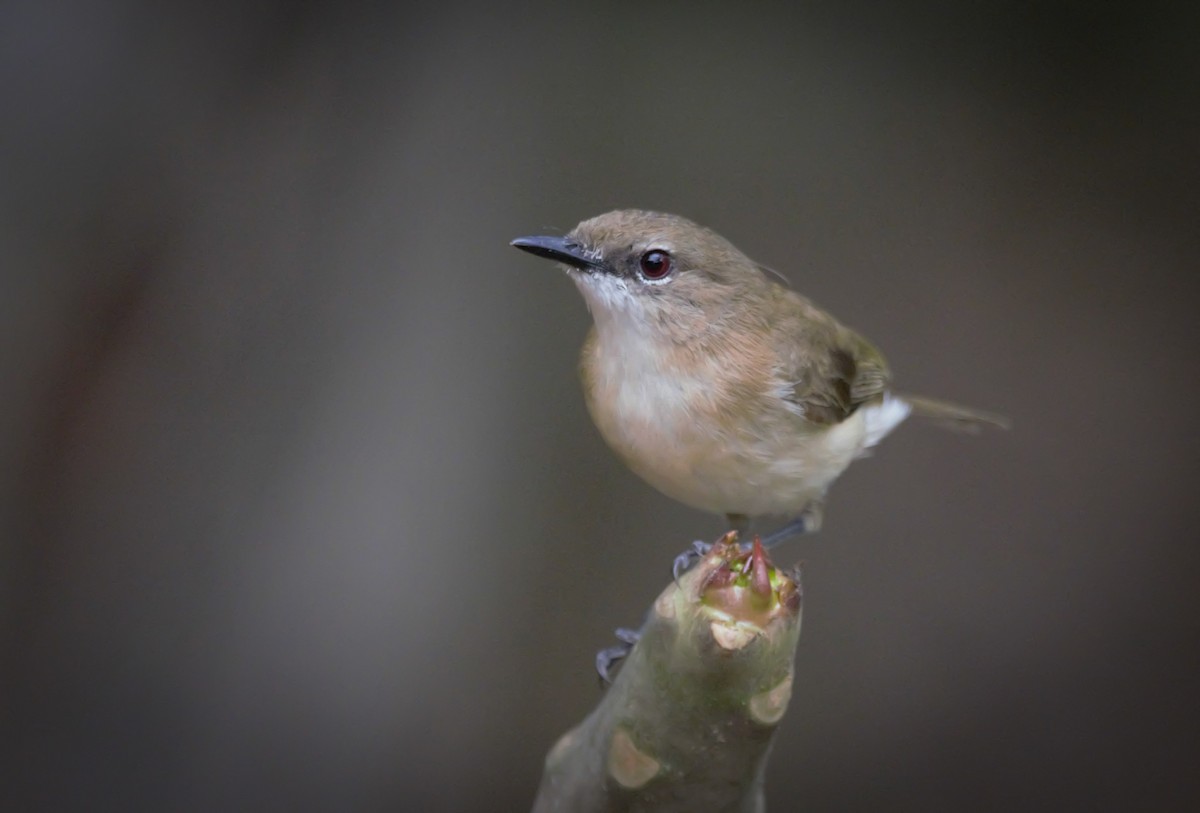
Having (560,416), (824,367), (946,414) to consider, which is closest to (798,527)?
(824,367)

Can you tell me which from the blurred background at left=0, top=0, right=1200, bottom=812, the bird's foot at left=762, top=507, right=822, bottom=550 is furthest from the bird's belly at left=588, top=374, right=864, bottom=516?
the blurred background at left=0, top=0, right=1200, bottom=812

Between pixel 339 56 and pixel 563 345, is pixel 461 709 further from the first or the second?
pixel 339 56

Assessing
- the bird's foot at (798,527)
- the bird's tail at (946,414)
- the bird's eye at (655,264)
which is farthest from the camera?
the bird's tail at (946,414)

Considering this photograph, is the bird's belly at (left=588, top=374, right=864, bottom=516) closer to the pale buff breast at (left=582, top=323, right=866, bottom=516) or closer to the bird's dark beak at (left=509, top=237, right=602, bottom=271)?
the pale buff breast at (left=582, top=323, right=866, bottom=516)

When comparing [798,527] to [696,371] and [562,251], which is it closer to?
[696,371]

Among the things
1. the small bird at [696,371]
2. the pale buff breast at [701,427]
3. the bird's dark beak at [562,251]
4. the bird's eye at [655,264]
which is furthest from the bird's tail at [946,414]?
the bird's dark beak at [562,251]

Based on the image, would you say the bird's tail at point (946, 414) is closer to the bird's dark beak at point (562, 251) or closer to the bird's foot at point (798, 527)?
the bird's foot at point (798, 527)
